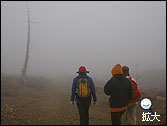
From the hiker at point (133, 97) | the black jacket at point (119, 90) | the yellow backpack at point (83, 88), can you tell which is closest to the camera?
the black jacket at point (119, 90)

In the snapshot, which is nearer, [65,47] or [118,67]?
[118,67]

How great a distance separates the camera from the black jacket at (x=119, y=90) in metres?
4.38

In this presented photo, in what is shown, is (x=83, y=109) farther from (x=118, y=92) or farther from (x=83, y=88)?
(x=118, y=92)

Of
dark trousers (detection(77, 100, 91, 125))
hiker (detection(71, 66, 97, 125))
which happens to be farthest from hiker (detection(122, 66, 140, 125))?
dark trousers (detection(77, 100, 91, 125))

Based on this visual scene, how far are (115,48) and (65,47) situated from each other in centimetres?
2987

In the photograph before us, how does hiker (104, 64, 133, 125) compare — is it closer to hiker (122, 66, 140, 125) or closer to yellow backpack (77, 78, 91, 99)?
hiker (122, 66, 140, 125)

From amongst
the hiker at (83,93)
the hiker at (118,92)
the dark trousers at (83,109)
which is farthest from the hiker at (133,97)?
the dark trousers at (83,109)

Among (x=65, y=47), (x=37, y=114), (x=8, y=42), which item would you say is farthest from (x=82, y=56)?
(x=37, y=114)

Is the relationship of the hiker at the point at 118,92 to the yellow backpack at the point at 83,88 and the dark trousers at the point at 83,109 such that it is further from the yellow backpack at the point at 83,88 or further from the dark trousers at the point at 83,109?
the dark trousers at the point at 83,109

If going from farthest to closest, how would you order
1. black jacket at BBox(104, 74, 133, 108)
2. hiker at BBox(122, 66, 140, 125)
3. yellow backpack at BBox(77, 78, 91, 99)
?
yellow backpack at BBox(77, 78, 91, 99)
hiker at BBox(122, 66, 140, 125)
black jacket at BBox(104, 74, 133, 108)

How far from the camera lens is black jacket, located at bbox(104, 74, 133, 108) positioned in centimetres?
438

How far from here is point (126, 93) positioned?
4.49 meters

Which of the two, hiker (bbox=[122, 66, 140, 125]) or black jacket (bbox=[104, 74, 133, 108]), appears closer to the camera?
black jacket (bbox=[104, 74, 133, 108])

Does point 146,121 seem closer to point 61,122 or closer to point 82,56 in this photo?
point 61,122
